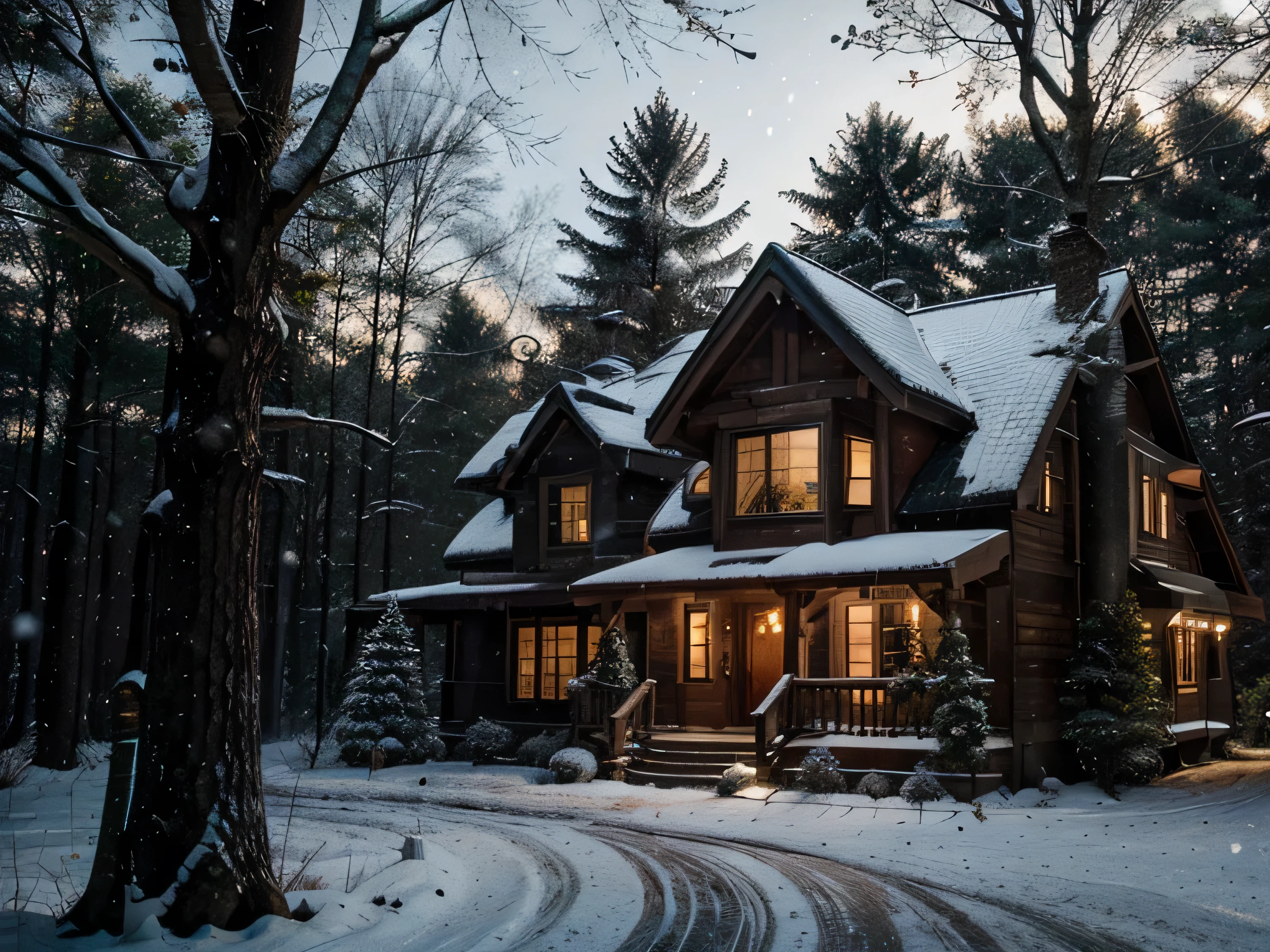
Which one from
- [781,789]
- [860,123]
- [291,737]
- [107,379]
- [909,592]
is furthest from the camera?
[860,123]

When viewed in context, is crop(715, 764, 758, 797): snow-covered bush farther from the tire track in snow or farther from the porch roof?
the tire track in snow

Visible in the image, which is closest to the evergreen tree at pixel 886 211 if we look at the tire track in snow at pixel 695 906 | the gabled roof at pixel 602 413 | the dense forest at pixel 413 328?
the dense forest at pixel 413 328

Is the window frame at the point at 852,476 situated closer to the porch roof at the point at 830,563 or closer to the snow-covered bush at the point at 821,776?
the porch roof at the point at 830,563

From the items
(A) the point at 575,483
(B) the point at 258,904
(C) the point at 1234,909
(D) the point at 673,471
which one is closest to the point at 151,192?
(A) the point at 575,483

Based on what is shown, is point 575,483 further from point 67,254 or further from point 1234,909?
point 1234,909

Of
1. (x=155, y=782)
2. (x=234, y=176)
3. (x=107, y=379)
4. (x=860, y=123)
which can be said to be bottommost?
(x=155, y=782)

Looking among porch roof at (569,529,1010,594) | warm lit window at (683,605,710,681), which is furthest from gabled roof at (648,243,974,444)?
warm lit window at (683,605,710,681)

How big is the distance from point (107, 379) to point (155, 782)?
22.4 m

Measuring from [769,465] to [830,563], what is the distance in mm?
2934

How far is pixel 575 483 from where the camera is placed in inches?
868

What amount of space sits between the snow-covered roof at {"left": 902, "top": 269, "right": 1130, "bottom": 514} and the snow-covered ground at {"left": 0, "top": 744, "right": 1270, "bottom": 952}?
4593mm

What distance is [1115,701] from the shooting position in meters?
15.2

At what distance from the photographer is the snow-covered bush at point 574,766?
658 inches

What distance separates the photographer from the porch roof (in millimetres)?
14062
